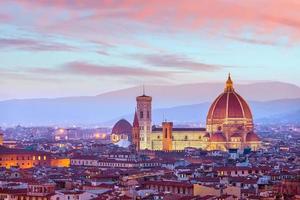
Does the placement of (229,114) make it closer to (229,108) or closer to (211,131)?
(229,108)

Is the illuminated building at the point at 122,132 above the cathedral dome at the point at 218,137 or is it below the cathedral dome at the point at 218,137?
above

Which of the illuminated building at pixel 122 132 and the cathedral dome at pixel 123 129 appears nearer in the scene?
the illuminated building at pixel 122 132

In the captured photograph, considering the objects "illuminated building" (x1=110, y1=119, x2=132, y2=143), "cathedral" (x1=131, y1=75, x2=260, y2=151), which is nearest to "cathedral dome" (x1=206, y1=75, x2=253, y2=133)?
"cathedral" (x1=131, y1=75, x2=260, y2=151)

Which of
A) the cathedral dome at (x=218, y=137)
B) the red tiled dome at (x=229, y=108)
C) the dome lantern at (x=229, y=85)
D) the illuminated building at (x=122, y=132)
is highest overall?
the dome lantern at (x=229, y=85)

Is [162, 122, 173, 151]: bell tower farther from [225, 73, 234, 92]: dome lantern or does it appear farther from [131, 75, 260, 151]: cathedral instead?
[225, 73, 234, 92]: dome lantern

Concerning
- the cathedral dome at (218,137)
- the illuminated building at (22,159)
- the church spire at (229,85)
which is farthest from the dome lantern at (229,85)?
the illuminated building at (22,159)

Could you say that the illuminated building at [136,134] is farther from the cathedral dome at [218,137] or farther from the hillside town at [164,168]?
the cathedral dome at [218,137]

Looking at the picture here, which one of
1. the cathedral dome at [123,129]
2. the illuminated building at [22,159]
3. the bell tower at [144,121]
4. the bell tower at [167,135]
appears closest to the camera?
the illuminated building at [22,159]

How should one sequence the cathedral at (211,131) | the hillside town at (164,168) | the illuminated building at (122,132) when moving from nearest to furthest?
1. the hillside town at (164,168)
2. the cathedral at (211,131)
3. the illuminated building at (122,132)
